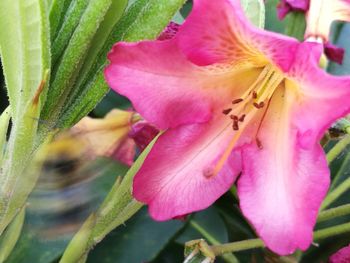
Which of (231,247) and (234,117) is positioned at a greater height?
(234,117)

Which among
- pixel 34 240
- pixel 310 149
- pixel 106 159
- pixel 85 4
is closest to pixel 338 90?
pixel 310 149

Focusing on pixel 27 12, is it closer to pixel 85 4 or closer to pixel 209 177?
pixel 85 4

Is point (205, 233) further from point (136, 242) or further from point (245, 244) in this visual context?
point (245, 244)

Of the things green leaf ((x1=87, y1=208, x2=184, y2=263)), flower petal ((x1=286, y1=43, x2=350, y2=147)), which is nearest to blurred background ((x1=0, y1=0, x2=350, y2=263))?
green leaf ((x1=87, y1=208, x2=184, y2=263))

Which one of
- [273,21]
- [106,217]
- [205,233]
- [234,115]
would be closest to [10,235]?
[106,217]

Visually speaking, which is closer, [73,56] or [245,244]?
[73,56]

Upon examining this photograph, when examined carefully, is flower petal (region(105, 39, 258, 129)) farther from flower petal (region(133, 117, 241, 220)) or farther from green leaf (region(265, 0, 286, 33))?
green leaf (region(265, 0, 286, 33))
